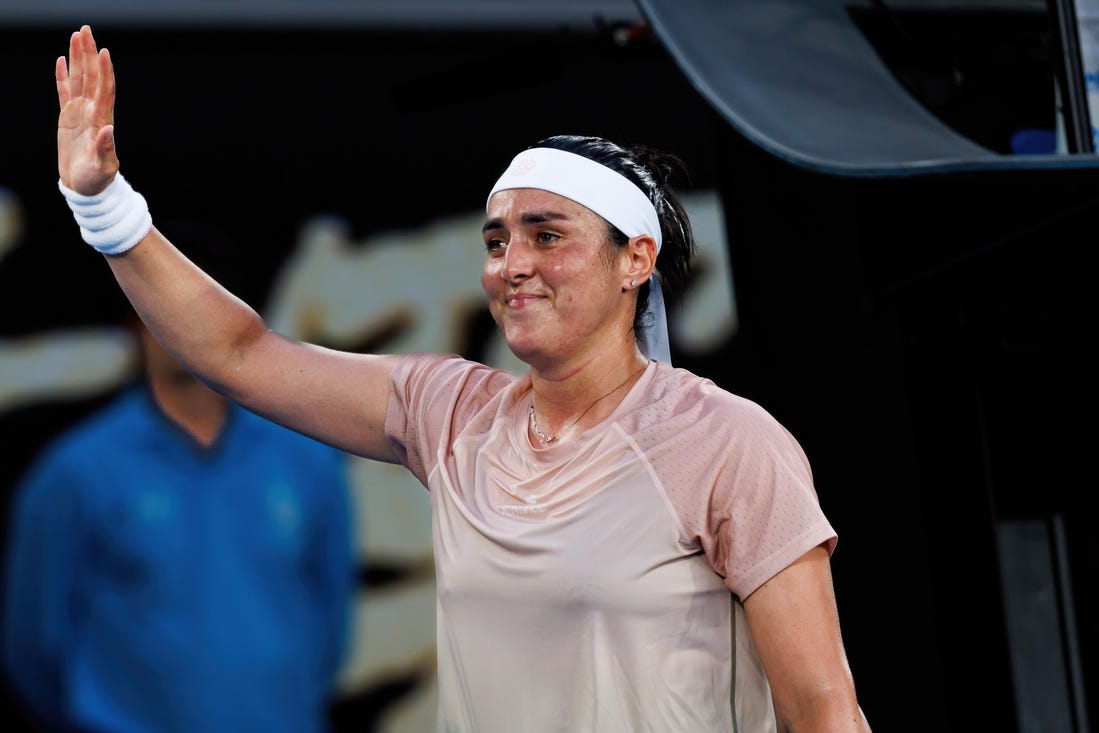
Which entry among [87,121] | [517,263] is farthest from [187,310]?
[517,263]

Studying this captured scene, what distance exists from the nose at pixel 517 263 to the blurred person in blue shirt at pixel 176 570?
1678mm

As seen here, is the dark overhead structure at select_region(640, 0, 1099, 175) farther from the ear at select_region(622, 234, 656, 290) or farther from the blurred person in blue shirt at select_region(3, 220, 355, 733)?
the blurred person in blue shirt at select_region(3, 220, 355, 733)

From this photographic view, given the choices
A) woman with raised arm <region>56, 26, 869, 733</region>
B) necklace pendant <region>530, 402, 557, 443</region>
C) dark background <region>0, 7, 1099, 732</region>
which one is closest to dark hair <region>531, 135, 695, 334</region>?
woman with raised arm <region>56, 26, 869, 733</region>

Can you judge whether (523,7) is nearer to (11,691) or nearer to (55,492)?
(55,492)

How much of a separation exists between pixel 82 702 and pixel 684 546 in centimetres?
199

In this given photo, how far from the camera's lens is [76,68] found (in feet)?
7.39

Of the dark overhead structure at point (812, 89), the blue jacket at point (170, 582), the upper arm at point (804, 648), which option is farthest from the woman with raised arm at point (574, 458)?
the blue jacket at point (170, 582)

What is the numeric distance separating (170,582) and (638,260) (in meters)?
1.75

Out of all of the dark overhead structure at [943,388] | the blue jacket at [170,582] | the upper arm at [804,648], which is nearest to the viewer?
the upper arm at [804,648]

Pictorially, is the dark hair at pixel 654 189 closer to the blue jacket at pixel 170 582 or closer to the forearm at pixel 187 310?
the forearm at pixel 187 310

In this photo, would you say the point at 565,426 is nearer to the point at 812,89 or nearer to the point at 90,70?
the point at 90,70

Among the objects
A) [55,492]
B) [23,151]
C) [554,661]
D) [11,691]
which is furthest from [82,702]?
[554,661]

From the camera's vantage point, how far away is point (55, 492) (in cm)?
357

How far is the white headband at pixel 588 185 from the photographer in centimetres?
227
